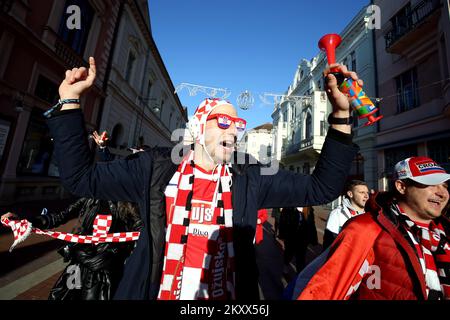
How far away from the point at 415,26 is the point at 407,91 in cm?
288

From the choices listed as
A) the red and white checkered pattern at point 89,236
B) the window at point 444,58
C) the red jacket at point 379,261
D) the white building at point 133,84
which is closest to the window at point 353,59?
the window at point 444,58

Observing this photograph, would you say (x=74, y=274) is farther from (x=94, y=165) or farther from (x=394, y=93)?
(x=394, y=93)

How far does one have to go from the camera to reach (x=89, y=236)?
235cm

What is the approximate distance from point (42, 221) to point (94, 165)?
2009 mm

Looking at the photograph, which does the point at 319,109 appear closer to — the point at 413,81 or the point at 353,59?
the point at 353,59

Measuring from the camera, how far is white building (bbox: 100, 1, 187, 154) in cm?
1308

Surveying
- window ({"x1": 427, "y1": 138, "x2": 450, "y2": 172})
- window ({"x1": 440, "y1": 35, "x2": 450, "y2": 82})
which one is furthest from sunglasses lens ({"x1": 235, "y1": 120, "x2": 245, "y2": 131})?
window ({"x1": 440, "y1": 35, "x2": 450, "y2": 82})

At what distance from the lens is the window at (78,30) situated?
9.34 m

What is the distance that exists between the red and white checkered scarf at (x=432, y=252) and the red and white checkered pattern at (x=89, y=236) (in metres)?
2.75

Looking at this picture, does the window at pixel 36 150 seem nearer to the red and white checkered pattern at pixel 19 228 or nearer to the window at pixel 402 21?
the red and white checkered pattern at pixel 19 228

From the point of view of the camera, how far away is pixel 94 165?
1211mm

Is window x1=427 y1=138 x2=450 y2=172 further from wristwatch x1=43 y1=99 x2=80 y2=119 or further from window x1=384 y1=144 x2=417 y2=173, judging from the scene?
wristwatch x1=43 y1=99 x2=80 y2=119

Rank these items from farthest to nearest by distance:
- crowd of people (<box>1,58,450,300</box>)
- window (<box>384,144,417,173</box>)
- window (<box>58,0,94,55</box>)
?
window (<box>384,144,417,173</box>), window (<box>58,0,94,55</box>), crowd of people (<box>1,58,450,300</box>)
